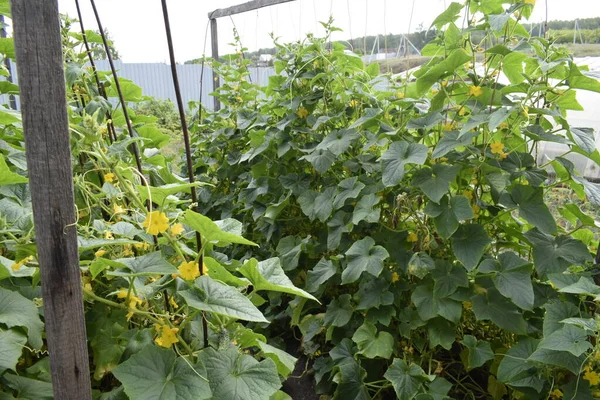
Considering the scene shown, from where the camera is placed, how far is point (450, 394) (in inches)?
62.2

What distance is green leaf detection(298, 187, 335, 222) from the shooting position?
1.82 meters

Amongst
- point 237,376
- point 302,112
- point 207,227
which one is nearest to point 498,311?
point 237,376

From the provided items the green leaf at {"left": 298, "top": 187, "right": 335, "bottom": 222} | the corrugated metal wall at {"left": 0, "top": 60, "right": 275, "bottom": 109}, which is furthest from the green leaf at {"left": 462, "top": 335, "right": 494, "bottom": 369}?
the corrugated metal wall at {"left": 0, "top": 60, "right": 275, "bottom": 109}

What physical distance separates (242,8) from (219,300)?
3.66 meters

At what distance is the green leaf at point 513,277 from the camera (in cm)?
130

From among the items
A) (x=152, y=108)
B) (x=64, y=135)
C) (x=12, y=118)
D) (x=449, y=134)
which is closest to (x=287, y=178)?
(x=449, y=134)

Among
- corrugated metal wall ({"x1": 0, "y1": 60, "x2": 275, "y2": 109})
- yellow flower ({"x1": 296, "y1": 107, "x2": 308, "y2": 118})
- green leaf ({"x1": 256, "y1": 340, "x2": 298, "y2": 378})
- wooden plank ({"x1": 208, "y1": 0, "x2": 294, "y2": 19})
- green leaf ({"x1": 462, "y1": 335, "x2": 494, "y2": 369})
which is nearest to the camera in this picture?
Result: green leaf ({"x1": 256, "y1": 340, "x2": 298, "y2": 378})

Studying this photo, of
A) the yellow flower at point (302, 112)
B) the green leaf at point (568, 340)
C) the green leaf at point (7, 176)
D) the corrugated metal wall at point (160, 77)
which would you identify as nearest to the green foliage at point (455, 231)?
the green leaf at point (568, 340)

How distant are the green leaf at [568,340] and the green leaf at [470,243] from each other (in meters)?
0.29

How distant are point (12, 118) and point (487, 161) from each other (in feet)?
4.24

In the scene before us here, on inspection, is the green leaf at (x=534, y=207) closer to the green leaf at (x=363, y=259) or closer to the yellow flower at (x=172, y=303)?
the green leaf at (x=363, y=259)

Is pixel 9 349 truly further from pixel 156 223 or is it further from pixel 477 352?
pixel 477 352

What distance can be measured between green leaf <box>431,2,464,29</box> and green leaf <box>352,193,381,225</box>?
619 millimetres

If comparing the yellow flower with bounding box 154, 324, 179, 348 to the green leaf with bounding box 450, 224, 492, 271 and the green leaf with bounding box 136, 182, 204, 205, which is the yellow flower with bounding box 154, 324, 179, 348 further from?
the green leaf with bounding box 450, 224, 492, 271
